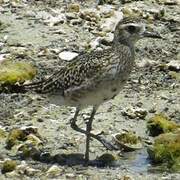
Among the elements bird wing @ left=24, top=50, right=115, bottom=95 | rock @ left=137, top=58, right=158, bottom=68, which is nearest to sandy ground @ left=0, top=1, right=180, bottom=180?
rock @ left=137, top=58, right=158, bottom=68

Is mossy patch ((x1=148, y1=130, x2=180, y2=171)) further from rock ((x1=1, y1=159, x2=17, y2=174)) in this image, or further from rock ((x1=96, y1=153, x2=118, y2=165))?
rock ((x1=1, y1=159, x2=17, y2=174))

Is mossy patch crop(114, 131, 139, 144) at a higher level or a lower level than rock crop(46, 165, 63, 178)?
lower

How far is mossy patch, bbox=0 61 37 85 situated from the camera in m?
12.3

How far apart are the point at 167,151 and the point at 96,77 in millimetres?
1160

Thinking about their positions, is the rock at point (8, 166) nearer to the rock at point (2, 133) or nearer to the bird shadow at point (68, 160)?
the bird shadow at point (68, 160)

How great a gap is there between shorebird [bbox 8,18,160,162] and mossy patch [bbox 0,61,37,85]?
158 centimetres

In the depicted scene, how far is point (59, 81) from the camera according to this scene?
10.5 m

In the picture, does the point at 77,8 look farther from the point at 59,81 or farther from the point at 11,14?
the point at 59,81

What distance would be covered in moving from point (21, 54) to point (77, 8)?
7.18 ft

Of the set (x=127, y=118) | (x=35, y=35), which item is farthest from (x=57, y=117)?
(x=35, y=35)

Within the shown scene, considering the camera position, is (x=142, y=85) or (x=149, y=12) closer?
(x=142, y=85)

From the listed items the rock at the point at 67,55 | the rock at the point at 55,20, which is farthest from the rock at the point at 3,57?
the rock at the point at 55,20

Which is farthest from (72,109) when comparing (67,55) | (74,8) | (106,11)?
(106,11)

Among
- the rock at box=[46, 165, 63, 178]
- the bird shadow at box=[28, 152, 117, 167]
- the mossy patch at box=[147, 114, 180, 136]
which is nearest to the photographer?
the rock at box=[46, 165, 63, 178]
